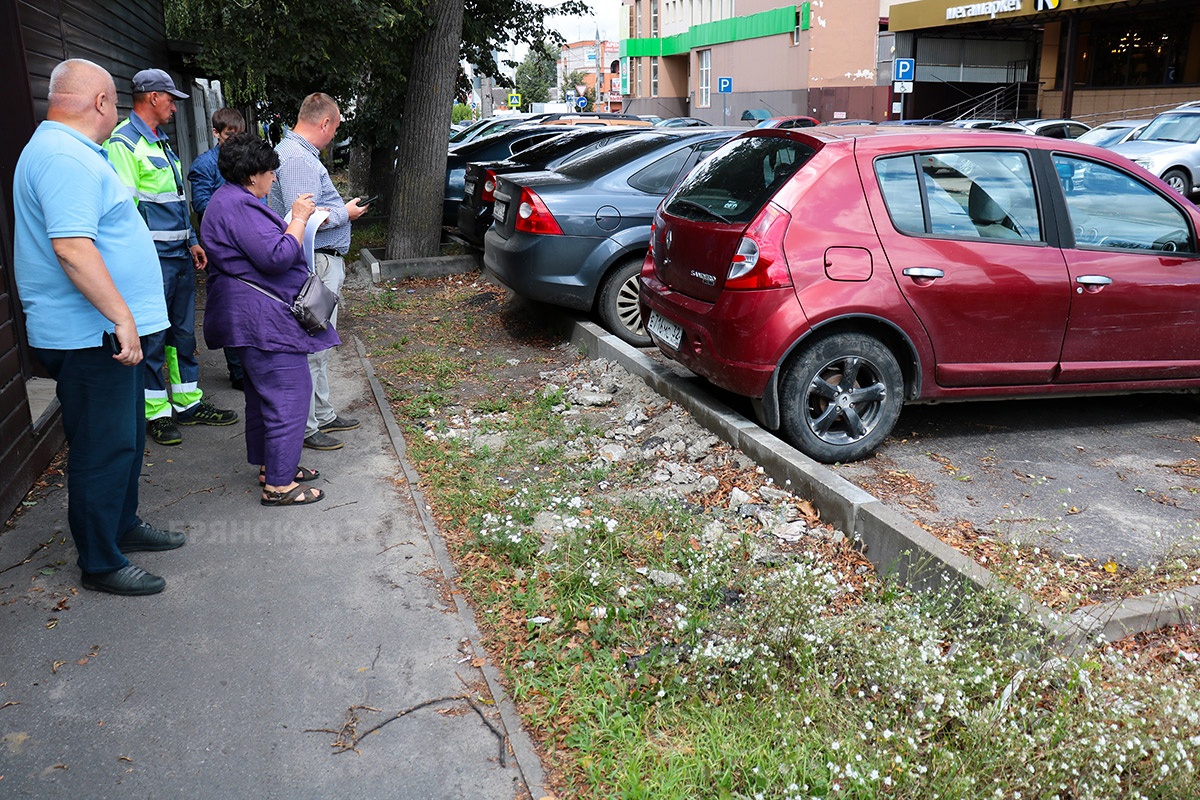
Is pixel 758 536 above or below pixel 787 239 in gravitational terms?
below

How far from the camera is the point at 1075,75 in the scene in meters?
36.0

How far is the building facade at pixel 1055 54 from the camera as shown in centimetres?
3247

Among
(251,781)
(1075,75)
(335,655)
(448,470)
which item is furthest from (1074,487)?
(1075,75)

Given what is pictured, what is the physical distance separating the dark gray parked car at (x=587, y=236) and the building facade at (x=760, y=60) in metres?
31.9

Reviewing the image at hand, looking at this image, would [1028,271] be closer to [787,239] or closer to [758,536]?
[787,239]

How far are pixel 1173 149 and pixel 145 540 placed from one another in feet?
61.4

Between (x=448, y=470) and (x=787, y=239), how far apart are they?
92.0 inches

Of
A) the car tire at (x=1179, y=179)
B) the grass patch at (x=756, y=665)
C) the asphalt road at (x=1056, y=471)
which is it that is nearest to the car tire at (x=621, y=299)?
the asphalt road at (x=1056, y=471)

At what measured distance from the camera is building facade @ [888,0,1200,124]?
32469 mm

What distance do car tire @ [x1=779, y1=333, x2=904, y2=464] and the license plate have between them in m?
0.80

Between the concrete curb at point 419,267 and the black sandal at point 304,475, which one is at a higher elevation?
the concrete curb at point 419,267

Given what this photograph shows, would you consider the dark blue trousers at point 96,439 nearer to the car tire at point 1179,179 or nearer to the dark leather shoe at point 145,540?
the dark leather shoe at point 145,540

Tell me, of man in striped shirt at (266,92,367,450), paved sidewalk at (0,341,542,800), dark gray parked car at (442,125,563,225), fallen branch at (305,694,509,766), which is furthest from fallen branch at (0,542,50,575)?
dark gray parked car at (442,125,563,225)

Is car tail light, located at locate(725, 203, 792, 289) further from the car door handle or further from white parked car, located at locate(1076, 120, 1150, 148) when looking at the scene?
white parked car, located at locate(1076, 120, 1150, 148)
